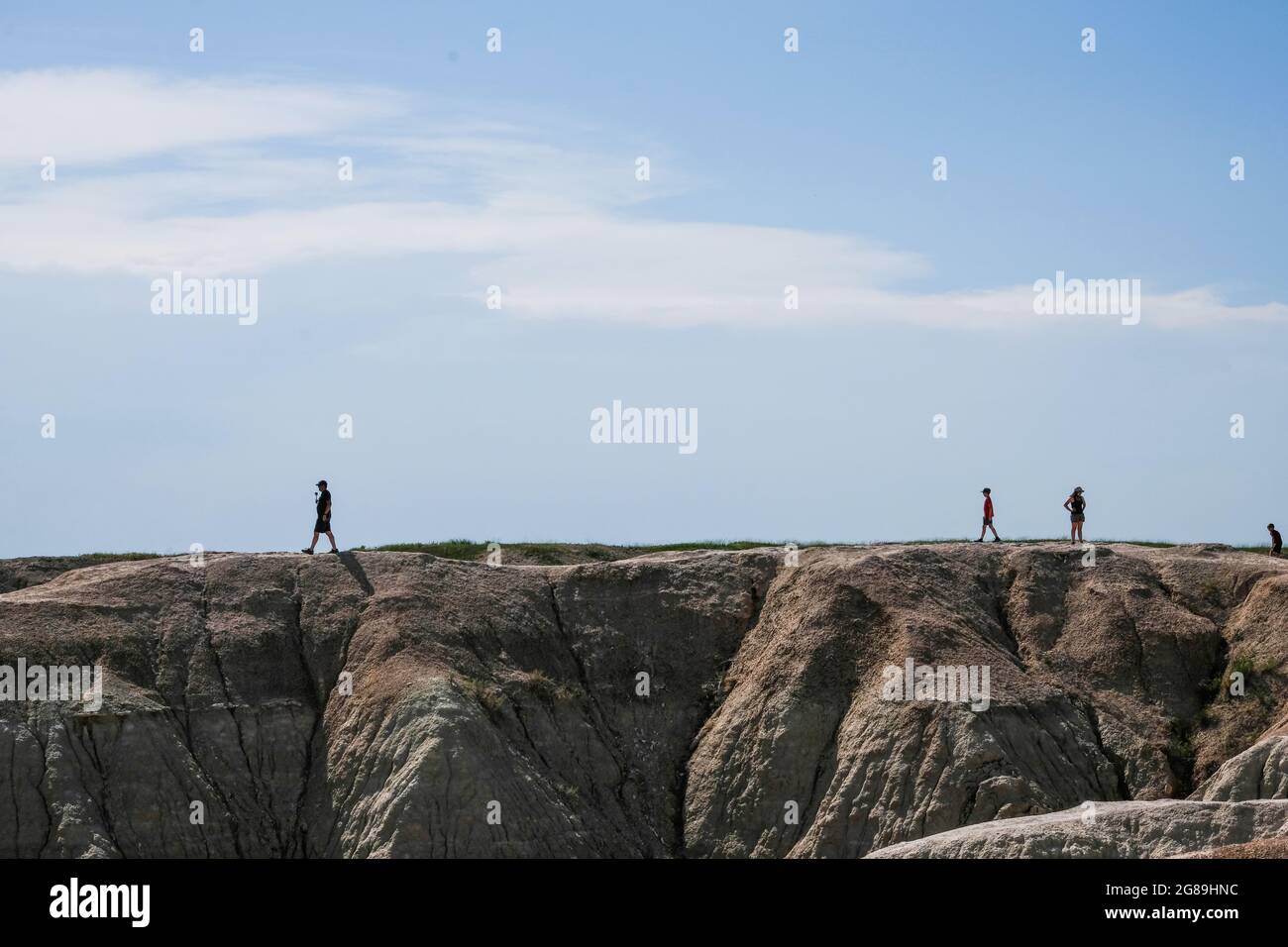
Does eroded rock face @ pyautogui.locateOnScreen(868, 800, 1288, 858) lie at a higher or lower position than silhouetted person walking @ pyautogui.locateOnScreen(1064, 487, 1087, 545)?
lower

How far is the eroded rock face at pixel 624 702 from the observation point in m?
34.1

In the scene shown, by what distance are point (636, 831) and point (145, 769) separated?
9.93m

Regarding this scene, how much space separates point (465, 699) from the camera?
3553 cm

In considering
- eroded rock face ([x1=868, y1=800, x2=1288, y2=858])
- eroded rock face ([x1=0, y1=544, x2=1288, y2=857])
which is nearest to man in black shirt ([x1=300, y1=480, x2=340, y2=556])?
eroded rock face ([x1=0, y1=544, x2=1288, y2=857])

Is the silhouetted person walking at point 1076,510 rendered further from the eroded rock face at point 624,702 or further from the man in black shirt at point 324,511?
the man in black shirt at point 324,511

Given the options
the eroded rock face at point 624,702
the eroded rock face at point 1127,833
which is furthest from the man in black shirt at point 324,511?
the eroded rock face at point 1127,833

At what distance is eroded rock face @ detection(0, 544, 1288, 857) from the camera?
112ft

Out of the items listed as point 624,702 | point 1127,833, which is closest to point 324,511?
point 624,702

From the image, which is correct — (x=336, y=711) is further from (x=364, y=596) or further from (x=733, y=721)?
(x=733, y=721)

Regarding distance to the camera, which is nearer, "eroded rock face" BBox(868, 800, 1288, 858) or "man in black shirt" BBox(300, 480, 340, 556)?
"eroded rock face" BBox(868, 800, 1288, 858)

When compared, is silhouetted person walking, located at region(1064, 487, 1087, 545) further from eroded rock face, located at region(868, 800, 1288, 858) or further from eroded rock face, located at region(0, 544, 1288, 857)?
eroded rock face, located at region(868, 800, 1288, 858)

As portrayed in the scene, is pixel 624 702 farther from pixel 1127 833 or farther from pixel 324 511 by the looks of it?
pixel 1127 833

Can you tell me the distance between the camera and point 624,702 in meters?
38.9
